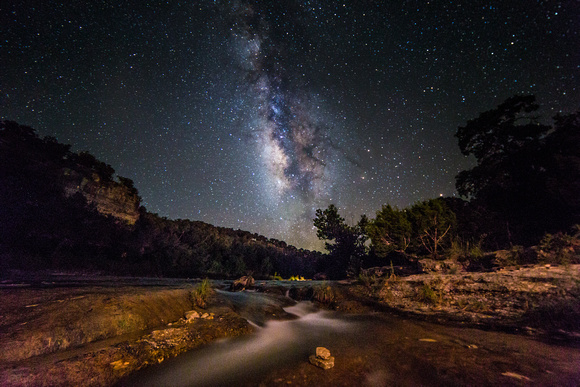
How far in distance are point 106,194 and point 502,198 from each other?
40992mm

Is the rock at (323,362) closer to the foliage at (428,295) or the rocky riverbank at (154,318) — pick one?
the rocky riverbank at (154,318)

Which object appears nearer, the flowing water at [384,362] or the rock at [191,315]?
the flowing water at [384,362]

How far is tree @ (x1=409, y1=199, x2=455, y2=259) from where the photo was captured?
36.4ft

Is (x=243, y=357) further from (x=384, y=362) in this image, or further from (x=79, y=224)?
(x=79, y=224)

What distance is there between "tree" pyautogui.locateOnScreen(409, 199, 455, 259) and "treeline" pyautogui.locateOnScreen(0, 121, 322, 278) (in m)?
24.3

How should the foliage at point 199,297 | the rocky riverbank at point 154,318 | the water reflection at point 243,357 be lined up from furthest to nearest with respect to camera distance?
the foliage at point 199,297, the water reflection at point 243,357, the rocky riverbank at point 154,318

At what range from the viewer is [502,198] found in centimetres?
1379

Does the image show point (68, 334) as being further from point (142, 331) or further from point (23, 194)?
point (23, 194)

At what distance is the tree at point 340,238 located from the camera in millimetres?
26047

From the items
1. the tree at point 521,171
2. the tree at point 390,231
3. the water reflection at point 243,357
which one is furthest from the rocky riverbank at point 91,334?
the tree at point 521,171

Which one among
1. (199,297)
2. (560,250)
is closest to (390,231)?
(560,250)

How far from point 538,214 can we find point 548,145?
4288mm

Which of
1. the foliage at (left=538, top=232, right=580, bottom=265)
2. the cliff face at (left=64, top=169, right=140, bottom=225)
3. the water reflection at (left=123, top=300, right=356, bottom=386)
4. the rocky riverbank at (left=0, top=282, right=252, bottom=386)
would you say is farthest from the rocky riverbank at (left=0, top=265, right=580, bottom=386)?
the cliff face at (left=64, top=169, right=140, bottom=225)

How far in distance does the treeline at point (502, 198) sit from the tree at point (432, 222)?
45 millimetres
